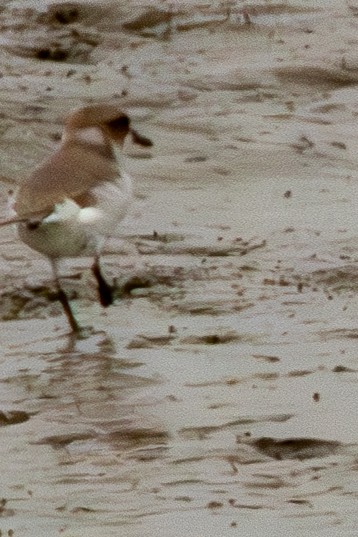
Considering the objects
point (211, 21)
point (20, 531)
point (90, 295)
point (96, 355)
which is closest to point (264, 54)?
point (211, 21)

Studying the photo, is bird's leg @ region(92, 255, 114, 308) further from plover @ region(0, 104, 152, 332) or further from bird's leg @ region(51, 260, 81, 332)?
bird's leg @ region(51, 260, 81, 332)

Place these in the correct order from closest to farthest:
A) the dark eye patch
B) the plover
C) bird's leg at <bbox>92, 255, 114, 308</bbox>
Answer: the plover, bird's leg at <bbox>92, 255, 114, 308</bbox>, the dark eye patch

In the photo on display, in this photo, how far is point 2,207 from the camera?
9.69 meters

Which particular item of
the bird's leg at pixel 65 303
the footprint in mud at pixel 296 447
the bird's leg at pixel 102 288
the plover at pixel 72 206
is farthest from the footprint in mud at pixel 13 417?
the bird's leg at pixel 102 288

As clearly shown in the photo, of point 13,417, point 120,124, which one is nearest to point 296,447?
point 13,417

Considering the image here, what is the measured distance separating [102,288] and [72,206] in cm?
52

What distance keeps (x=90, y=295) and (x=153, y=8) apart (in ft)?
18.2

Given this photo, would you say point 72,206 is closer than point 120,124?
Yes

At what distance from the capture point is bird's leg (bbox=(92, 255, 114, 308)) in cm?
828

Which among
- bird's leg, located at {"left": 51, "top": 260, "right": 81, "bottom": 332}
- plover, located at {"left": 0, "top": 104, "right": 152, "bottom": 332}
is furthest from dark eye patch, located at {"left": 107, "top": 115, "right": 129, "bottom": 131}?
bird's leg, located at {"left": 51, "top": 260, "right": 81, "bottom": 332}

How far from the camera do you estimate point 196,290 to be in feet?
28.1

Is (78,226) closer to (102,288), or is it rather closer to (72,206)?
(72,206)

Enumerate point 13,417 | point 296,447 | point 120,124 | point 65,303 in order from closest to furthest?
1. point 296,447
2. point 13,417
3. point 65,303
4. point 120,124

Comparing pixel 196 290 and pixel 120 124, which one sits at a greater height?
pixel 120 124
